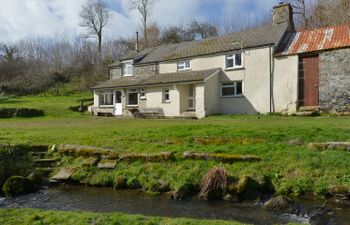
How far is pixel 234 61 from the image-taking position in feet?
102

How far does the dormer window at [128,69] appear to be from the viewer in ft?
134

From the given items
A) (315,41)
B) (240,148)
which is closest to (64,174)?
(240,148)

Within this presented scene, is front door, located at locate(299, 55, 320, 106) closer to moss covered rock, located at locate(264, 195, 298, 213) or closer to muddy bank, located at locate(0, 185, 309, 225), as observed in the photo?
moss covered rock, located at locate(264, 195, 298, 213)

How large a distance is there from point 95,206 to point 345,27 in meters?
25.5

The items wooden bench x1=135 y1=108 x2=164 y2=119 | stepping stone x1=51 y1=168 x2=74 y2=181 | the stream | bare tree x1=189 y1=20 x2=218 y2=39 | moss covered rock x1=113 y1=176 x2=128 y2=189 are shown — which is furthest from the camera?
bare tree x1=189 y1=20 x2=218 y2=39

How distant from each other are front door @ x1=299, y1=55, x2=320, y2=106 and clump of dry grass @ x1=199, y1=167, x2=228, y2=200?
18.4 meters

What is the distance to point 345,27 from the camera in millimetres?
28188

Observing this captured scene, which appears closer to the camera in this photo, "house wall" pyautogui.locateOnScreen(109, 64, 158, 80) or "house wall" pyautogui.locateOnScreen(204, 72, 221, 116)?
"house wall" pyautogui.locateOnScreen(204, 72, 221, 116)

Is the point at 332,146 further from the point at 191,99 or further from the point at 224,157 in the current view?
the point at 191,99

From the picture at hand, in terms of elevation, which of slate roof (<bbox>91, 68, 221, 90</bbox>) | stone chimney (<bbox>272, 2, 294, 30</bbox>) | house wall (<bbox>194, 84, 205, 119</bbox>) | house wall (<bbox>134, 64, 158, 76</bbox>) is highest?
stone chimney (<bbox>272, 2, 294, 30</bbox>)

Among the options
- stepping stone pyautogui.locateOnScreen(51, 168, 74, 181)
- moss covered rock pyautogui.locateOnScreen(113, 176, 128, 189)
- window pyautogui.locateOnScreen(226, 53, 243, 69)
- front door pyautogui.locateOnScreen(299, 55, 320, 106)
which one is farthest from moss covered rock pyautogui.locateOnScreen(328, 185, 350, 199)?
window pyautogui.locateOnScreen(226, 53, 243, 69)

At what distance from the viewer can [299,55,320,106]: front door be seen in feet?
87.9

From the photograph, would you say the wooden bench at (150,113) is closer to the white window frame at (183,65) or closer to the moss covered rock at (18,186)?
the white window frame at (183,65)

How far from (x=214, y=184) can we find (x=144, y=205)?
211cm
